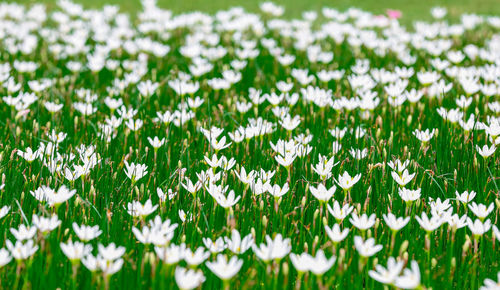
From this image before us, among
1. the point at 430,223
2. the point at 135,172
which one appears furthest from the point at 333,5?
the point at 430,223

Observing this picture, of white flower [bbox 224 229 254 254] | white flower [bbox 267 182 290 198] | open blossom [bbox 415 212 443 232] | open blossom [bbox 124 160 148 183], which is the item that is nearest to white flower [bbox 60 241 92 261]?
white flower [bbox 224 229 254 254]

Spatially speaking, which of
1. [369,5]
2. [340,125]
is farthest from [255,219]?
[369,5]

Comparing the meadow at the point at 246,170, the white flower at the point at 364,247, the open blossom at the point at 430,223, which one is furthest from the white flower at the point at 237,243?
the open blossom at the point at 430,223

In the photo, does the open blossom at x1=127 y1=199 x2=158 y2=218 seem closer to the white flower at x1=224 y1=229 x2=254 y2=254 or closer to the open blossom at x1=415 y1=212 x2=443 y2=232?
the white flower at x1=224 y1=229 x2=254 y2=254

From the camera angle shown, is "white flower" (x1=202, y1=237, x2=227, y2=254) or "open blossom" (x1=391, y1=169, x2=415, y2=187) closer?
"white flower" (x1=202, y1=237, x2=227, y2=254)

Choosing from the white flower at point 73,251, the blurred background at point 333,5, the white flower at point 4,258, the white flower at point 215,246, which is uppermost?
the blurred background at point 333,5

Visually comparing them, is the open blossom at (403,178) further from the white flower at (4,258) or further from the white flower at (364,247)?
the white flower at (4,258)
